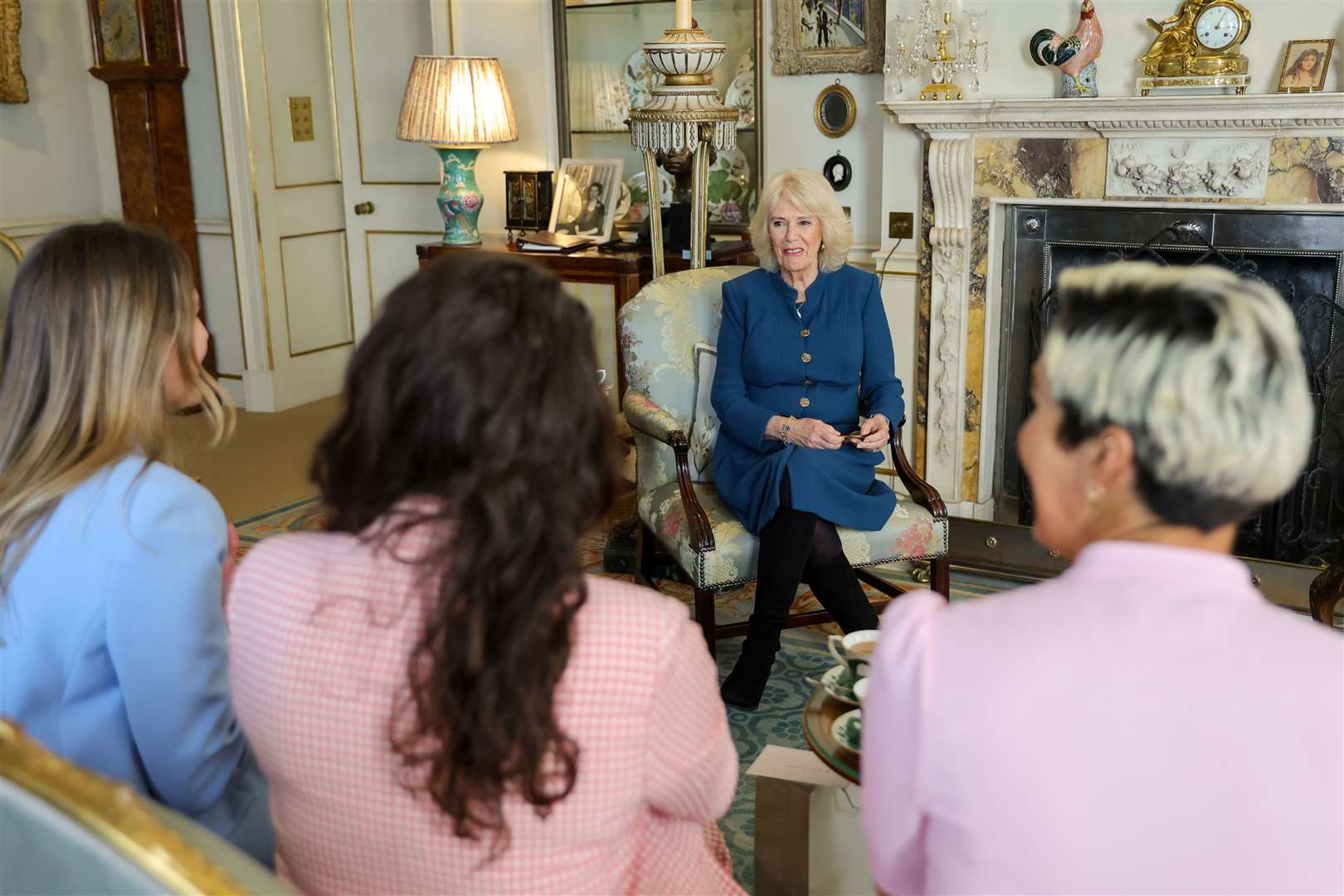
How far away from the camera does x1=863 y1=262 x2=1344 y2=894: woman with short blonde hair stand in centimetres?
93

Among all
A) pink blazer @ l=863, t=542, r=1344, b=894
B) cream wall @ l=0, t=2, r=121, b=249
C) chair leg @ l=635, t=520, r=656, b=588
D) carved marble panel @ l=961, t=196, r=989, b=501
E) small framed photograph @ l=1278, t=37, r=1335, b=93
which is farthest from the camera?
cream wall @ l=0, t=2, r=121, b=249

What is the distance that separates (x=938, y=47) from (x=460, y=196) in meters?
1.93

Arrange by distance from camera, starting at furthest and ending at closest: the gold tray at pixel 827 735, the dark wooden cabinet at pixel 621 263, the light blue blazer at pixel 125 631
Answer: the dark wooden cabinet at pixel 621 263 < the gold tray at pixel 827 735 < the light blue blazer at pixel 125 631

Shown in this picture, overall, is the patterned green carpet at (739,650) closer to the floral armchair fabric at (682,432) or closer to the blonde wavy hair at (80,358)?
the floral armchair fabric at (682,432)

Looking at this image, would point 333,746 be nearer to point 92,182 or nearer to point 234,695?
point 234,695

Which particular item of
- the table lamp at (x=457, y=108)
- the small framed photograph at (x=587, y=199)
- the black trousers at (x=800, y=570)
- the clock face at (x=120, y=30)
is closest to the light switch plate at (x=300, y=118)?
the clock face at (x=120, y=30)

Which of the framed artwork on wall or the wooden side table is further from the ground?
the framed artwork on wall

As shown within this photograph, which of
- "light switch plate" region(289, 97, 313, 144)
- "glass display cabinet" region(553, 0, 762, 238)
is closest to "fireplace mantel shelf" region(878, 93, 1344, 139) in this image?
"glass display cabinet" region(553, 0, 762, 238)

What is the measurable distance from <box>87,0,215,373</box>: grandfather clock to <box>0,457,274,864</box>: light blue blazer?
455 cm

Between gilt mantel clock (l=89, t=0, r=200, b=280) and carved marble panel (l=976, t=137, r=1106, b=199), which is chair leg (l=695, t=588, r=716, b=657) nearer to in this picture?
carved marble panel (l=976, t=137, r=1106, b=199)

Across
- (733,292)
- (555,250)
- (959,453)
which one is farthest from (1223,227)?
(555,250)

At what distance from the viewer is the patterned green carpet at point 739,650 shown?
2498mm

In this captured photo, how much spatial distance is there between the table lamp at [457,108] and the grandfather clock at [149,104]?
1569 millimetres

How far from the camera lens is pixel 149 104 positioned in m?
5.63
